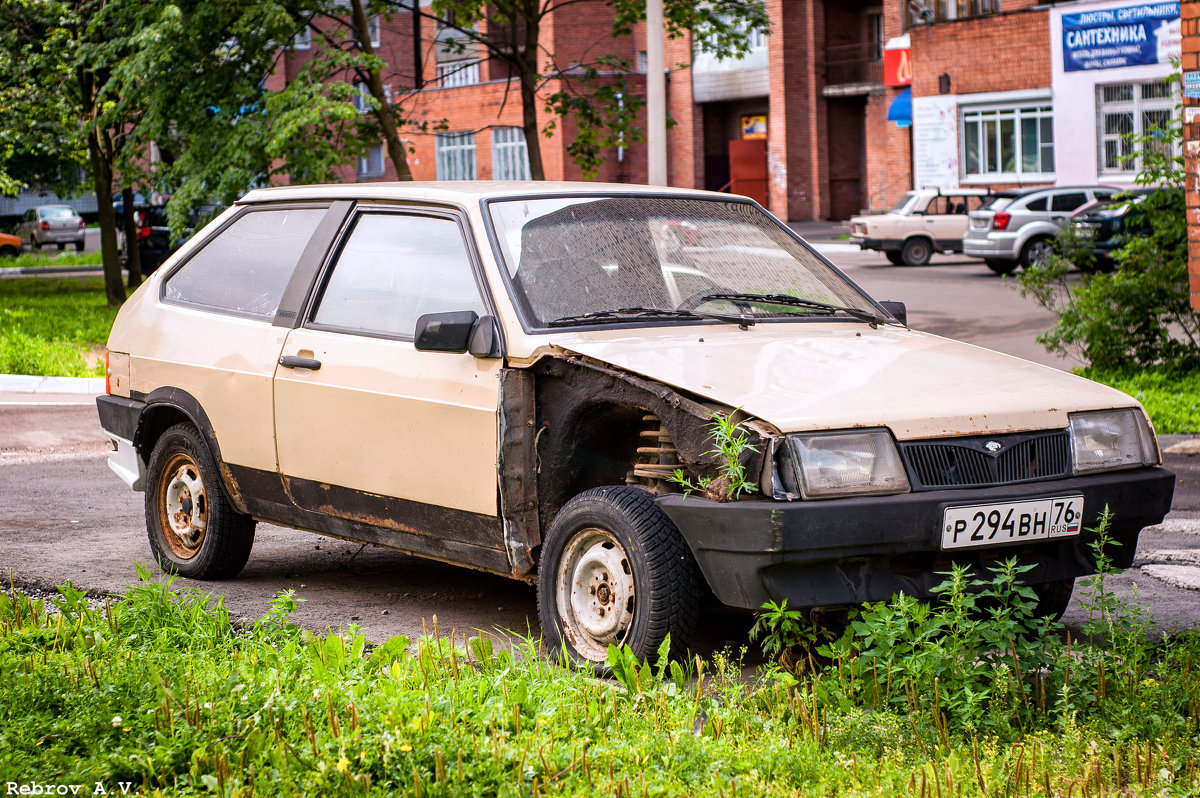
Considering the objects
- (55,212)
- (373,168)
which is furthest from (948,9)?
(373,168)

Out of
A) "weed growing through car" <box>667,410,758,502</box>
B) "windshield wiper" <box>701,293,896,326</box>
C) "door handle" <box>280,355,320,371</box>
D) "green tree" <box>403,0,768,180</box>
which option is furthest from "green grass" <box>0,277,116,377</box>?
"weed growing through car" <box>667,410,758,502</box>

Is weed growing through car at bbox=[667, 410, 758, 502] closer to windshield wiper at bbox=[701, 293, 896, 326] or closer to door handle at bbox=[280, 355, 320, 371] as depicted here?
windshield wiper at bbox=[701, 293, 896, 326]

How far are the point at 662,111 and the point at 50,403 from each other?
613 cm

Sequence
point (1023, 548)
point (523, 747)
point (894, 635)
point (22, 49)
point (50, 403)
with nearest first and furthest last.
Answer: point (523, 747)
point (894, 635)
point (1023, 548)
point (50, 403)
point (22, 49)

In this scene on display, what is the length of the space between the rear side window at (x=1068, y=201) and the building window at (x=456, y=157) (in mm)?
32099

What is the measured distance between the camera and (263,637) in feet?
15.9

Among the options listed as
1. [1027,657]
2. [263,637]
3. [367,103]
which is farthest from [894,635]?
[367,103]

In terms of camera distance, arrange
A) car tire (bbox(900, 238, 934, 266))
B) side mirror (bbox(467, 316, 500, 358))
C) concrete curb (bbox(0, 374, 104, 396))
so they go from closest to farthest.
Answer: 1. side mirror (bbox(467, 316, 500, 358))
2. concrete curb (bbox(0, 374, 104, 396))
3. car tire (bbox(900, 238, 934, 266))

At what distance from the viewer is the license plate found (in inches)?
170

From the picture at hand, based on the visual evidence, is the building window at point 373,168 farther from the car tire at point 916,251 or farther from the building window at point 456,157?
the car tire at point 916,251

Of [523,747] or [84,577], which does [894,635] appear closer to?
[523,747]

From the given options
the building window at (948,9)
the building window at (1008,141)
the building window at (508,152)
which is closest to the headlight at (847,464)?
the building window at (1008,141)

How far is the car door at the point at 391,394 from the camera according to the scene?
5.08 m

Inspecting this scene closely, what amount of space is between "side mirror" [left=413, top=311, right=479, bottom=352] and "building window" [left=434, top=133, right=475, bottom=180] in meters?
51.0
